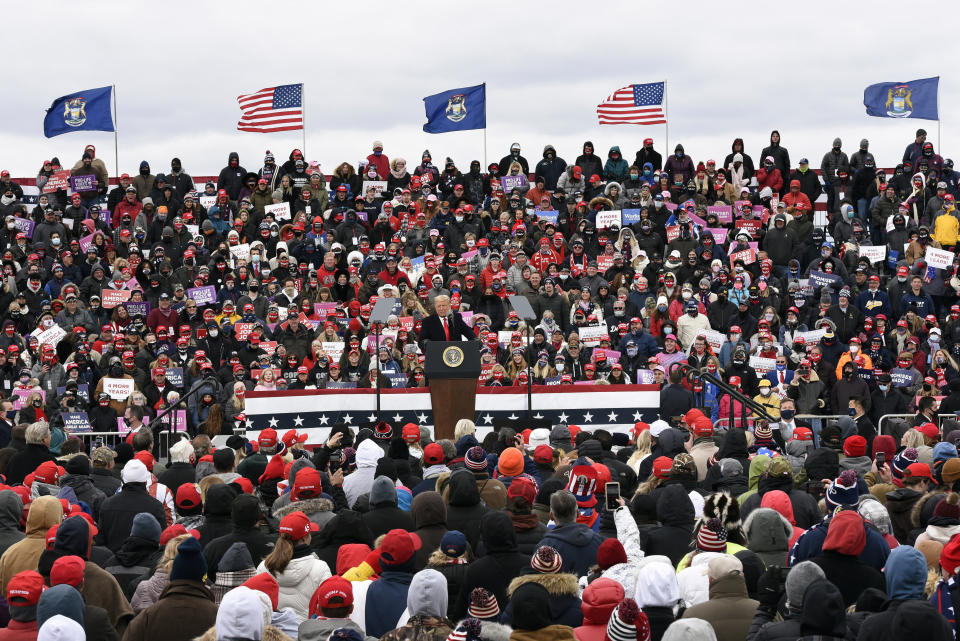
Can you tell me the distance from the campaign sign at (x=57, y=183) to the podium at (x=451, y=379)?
47.6ft

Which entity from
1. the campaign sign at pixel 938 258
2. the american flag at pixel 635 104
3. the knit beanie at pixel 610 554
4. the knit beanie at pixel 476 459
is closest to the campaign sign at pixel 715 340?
the campaign sign at pixel 938 258

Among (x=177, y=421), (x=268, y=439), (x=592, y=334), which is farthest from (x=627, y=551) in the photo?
(x=592, y=334)

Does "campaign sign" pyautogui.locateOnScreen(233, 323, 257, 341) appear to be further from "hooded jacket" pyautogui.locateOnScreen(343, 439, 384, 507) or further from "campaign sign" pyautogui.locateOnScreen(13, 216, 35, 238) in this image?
"hooded jacket" pyautogui.locateOnScreen(343, 439, 384, 507)

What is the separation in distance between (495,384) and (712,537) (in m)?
10.8

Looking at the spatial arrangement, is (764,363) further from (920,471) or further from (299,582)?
(299,582)

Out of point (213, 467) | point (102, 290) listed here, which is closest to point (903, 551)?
point (213, 467)

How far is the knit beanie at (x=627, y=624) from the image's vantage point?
635 cm

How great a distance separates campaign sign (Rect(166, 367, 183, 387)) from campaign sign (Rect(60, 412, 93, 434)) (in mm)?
1614

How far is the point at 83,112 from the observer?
104 feet

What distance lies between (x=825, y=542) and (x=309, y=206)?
20549 mm

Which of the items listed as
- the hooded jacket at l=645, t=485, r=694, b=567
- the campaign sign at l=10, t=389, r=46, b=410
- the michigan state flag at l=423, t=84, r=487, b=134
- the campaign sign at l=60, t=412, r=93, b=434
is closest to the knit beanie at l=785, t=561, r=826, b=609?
the hooded jacket at l=645, t=485, r=694, b=567

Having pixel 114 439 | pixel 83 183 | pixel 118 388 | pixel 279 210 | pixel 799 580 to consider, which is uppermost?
pixel 83 183

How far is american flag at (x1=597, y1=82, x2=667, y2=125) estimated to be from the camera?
30844mm

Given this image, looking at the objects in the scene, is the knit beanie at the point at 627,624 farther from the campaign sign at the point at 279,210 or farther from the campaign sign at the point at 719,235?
the campaign sign at the point at 279,210
